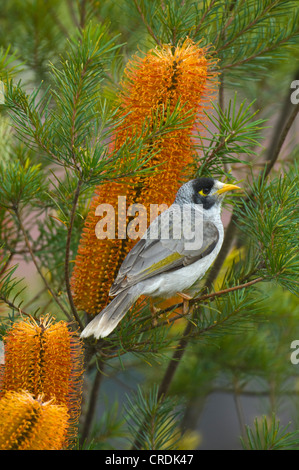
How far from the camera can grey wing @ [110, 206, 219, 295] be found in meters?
0.51

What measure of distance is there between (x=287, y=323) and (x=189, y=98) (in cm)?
48

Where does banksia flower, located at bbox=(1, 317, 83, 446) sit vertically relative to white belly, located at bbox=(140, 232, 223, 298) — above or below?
below

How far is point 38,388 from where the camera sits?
0.44 metres

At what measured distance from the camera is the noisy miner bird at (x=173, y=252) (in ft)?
1.64

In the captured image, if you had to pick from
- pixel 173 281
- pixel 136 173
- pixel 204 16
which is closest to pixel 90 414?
pixel 173 281

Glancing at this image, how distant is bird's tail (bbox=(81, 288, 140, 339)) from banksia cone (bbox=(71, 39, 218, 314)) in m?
0.02

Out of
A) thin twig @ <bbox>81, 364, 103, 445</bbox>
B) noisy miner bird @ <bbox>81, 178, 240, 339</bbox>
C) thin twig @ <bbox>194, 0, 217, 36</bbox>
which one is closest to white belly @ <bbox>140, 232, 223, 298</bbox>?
noisy miner bird @ <bbox>81, 178, 240, 339</bbox>

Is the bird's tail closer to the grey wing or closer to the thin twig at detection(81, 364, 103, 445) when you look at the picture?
the grey wing

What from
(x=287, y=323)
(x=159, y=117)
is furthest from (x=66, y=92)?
(x=287, y=323)

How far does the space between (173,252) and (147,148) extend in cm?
17

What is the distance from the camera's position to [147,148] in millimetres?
473

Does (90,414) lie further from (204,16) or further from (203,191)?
(204,16)

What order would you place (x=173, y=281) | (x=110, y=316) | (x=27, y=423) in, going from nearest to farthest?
1. (x=27, y=423)
2. (x=110, y=316)
3. (x=173, y=281)
